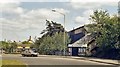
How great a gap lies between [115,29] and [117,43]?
6.53 ft

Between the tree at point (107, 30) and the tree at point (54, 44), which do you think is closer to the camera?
the tree at point (107, 30)

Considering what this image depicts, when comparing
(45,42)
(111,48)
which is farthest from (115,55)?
(45,42)

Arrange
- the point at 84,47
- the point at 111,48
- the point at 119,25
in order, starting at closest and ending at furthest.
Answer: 1. the point at 119,25
2. the point at 111,48
3. the point at 84,47

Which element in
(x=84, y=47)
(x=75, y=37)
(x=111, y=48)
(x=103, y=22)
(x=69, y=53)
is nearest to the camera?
(x=111, y=48)

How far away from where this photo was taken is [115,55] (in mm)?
49188

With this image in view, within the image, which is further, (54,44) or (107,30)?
(54,44)

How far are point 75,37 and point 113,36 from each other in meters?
37.2

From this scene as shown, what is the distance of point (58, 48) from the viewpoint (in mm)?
69250

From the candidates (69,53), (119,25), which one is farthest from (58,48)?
(119,25)

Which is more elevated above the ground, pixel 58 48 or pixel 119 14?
pixel 119 14

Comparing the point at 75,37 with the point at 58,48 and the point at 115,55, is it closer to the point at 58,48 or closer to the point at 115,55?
the point at 58,48

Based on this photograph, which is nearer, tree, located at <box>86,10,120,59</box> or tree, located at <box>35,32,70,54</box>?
tree, located at <box>86,10,120,59</box>

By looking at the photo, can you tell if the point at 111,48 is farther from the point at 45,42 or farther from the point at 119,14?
the point at 45,42

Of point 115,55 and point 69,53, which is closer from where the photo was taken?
point 115,55
